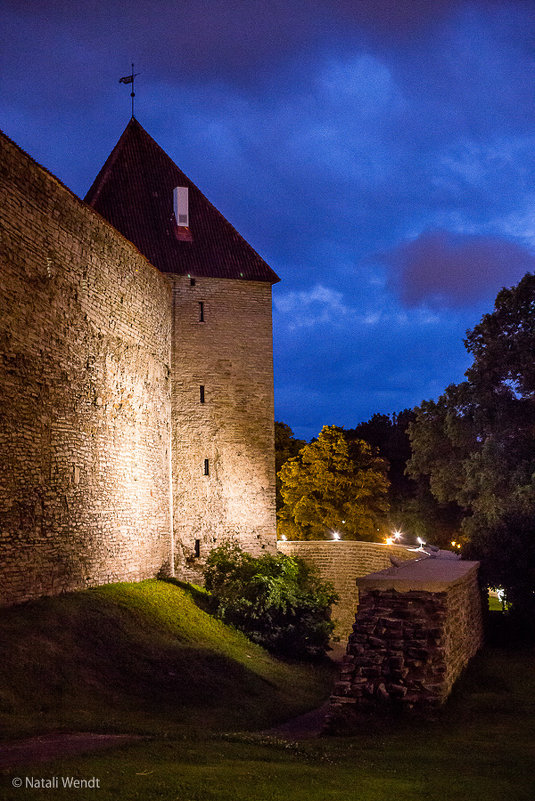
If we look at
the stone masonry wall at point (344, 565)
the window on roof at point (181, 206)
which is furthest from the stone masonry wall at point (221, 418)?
the window on roof at point (181, 206)

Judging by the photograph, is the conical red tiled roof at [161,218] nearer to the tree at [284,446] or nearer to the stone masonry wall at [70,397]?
the stone masonry wall at [70,397]

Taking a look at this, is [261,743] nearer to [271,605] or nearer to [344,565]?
[271,605]

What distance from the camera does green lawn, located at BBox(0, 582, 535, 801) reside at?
476 cm

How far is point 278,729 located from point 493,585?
572cm

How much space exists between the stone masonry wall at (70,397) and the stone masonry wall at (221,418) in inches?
83.6

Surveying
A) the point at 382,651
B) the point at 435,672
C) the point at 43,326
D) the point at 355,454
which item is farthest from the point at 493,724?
the point at 355,454

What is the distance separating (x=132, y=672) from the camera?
34.3ft

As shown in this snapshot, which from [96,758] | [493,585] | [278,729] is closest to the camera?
[96,758]

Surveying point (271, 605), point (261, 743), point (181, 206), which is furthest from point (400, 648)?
point (181, 206)

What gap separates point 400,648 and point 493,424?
1430 centimetres

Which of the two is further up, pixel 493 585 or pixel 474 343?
pixel 474 343

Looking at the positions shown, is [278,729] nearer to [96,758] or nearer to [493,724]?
[493,724]

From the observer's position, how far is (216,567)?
1878 cm

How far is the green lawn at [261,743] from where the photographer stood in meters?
4.76
